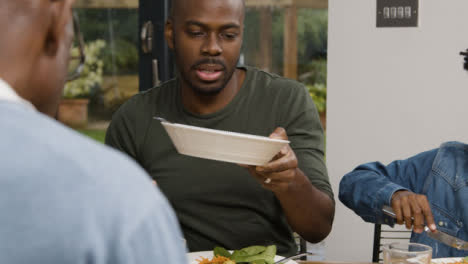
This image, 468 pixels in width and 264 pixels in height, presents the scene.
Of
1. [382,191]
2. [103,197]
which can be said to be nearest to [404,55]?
[382,191]

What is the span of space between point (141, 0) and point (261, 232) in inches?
65.0

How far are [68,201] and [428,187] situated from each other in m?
1.52

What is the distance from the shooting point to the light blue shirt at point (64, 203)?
35 cm

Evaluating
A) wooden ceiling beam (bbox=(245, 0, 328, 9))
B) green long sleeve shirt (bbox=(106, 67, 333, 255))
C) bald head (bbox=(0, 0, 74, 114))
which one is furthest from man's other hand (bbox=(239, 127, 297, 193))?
wooden ceiling beam (bbox=(245, 0, 328, 9))

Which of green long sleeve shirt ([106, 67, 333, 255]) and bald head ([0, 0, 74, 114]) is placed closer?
bald head ([0, 0, 74, 114])

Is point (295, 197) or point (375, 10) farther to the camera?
point (375, 10)

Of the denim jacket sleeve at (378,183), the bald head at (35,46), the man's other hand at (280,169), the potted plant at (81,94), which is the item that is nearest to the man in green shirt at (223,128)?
the man's other hand at (280,169)

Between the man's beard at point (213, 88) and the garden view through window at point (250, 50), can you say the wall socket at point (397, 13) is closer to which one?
the garden view through window at point (250, 50)

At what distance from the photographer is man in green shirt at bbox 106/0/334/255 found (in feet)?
4.93

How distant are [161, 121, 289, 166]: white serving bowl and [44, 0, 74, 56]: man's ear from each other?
0.63 metres

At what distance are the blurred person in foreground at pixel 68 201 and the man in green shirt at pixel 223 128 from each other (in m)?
A: 1.07

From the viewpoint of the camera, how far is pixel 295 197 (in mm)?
1378

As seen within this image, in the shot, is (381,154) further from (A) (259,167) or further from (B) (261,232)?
(A) (259,167)

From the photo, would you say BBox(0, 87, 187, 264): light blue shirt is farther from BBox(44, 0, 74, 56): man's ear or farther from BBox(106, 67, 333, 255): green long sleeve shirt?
BBox(106, 67, 333, 255): green long sleeve shirt
